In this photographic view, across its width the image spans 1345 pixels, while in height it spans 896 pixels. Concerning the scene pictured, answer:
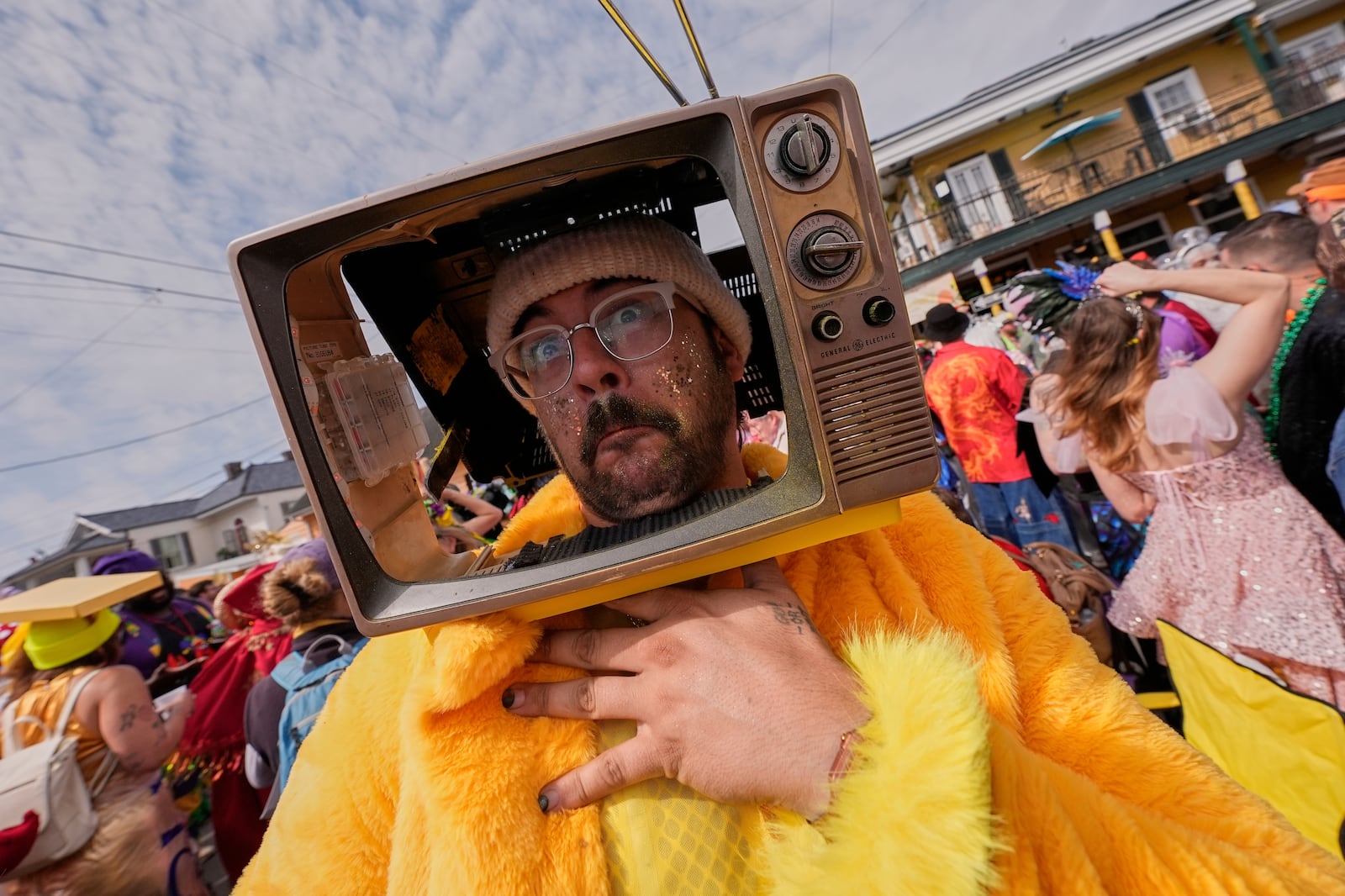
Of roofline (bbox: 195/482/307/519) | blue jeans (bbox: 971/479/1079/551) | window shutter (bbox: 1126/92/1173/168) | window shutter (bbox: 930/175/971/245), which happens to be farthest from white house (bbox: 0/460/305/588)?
Result: window shutter (bbox: 1126/92/1173/168)

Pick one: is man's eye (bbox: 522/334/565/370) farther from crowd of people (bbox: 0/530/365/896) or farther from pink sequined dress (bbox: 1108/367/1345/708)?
pink sequined dress (bbox: 1108/367/1345/708)

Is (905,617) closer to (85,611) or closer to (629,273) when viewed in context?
(629,273)

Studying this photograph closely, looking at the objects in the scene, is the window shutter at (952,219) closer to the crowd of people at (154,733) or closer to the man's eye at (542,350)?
the crowd of people at (154,733)

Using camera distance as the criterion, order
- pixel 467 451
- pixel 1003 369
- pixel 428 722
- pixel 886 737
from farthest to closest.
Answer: pixel 1003 369, pixel 467 451, pixel 428 722, pixel 886 737

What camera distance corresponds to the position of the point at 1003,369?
3.18 meters

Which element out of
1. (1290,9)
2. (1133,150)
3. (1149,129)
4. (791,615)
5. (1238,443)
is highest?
(1290,9)

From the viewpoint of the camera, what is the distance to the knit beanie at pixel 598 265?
841 mm

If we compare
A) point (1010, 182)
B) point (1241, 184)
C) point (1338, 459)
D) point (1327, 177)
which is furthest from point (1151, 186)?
point (1338, 459)

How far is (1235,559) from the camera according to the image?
166cm

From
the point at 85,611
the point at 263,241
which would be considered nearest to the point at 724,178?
the point at 263,241

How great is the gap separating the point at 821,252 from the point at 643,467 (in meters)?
0.35

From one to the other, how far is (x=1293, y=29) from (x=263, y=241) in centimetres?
1977

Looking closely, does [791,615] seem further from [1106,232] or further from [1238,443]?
[1106,232]

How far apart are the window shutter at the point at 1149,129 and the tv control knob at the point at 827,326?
1577 centimetres
